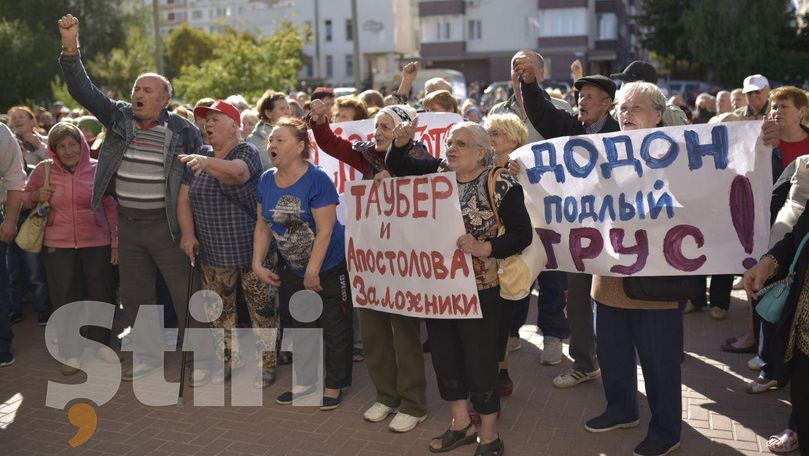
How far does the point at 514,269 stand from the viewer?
434 centimetres

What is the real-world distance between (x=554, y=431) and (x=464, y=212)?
1.56m

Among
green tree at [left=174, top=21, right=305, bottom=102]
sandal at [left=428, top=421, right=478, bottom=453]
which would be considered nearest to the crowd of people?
sandal at [left=428, top=421, right=478, bottom=453]

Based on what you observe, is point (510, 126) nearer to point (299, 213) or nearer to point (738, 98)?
→ point (299, 213)

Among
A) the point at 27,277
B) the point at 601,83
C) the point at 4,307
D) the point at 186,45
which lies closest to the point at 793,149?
the point at 601,83

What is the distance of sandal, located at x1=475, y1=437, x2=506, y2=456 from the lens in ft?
14.7

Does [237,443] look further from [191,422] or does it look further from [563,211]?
[563,211]

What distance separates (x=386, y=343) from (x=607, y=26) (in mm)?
55178

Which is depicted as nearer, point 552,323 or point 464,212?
point 464,212

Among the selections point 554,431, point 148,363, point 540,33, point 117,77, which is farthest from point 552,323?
point 540,33

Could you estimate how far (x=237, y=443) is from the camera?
16.0 feet

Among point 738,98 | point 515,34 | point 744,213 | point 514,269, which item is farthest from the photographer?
point 515,34

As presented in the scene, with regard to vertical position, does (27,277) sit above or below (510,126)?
below

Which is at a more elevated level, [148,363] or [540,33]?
[540,33]

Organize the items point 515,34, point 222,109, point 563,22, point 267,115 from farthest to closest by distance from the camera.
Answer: point 515,34, point 563,22, point 267,115, point 222,109
